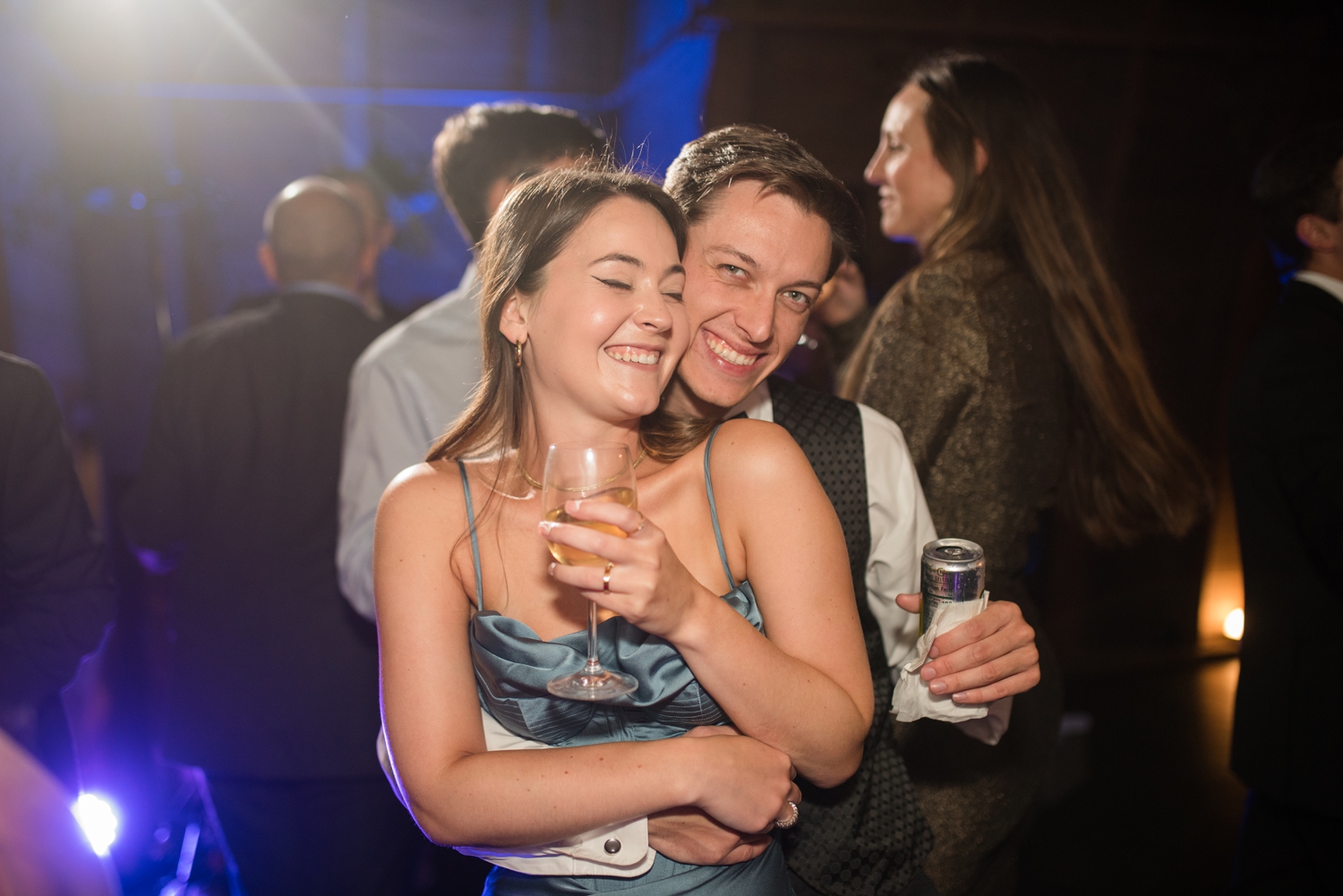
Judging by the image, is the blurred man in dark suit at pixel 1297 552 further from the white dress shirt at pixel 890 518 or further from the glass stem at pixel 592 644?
the glass stem at pixel 592 644

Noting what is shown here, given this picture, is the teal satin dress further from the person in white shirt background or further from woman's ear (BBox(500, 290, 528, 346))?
the person in white shirt background

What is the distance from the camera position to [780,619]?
134 centimetres

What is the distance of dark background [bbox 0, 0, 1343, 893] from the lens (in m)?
3.90

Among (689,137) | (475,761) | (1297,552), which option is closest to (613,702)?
(475,761)

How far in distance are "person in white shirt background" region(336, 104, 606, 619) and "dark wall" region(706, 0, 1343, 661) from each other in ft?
6.21

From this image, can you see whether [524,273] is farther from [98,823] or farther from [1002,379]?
[98,823]

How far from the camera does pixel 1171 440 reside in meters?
2.09

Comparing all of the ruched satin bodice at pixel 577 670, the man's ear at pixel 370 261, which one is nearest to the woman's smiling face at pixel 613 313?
the ruched satin bodice at pixel 577 670

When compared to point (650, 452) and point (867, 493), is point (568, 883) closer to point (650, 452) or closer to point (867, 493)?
point (650, 452)

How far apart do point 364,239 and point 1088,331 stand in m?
2.37

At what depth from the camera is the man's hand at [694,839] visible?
1328 millimetres

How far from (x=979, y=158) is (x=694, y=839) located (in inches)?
63.7

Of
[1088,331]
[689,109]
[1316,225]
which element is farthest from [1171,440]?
[689,109]

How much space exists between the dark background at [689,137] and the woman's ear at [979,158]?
0.70 meters
